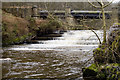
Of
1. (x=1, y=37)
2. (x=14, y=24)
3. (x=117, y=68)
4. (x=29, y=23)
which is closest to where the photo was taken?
(x=117, y=68)

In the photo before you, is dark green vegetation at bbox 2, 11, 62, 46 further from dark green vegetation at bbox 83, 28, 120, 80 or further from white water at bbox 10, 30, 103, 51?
dark green vegetation at bbox 83, 28, 120, 80

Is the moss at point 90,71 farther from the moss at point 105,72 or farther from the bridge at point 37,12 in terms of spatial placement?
the bridge at point 37,12

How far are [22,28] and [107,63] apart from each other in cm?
1380

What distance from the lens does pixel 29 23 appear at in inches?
780

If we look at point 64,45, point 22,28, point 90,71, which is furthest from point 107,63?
point 22,28

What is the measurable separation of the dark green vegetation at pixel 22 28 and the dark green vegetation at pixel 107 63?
10432mm

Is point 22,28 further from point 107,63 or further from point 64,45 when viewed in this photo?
point 107,63

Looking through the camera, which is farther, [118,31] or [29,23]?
[29,23]

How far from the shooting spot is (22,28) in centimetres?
1783

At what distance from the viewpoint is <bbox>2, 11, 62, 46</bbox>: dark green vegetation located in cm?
1483

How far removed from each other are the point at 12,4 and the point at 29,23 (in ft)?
17.9

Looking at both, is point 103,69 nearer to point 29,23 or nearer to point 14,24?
point 14,24

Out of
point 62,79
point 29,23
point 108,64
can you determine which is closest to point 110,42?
A: point 108,64

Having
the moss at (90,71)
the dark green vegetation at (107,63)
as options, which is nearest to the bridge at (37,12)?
the dark green vegetation at (107,63)
